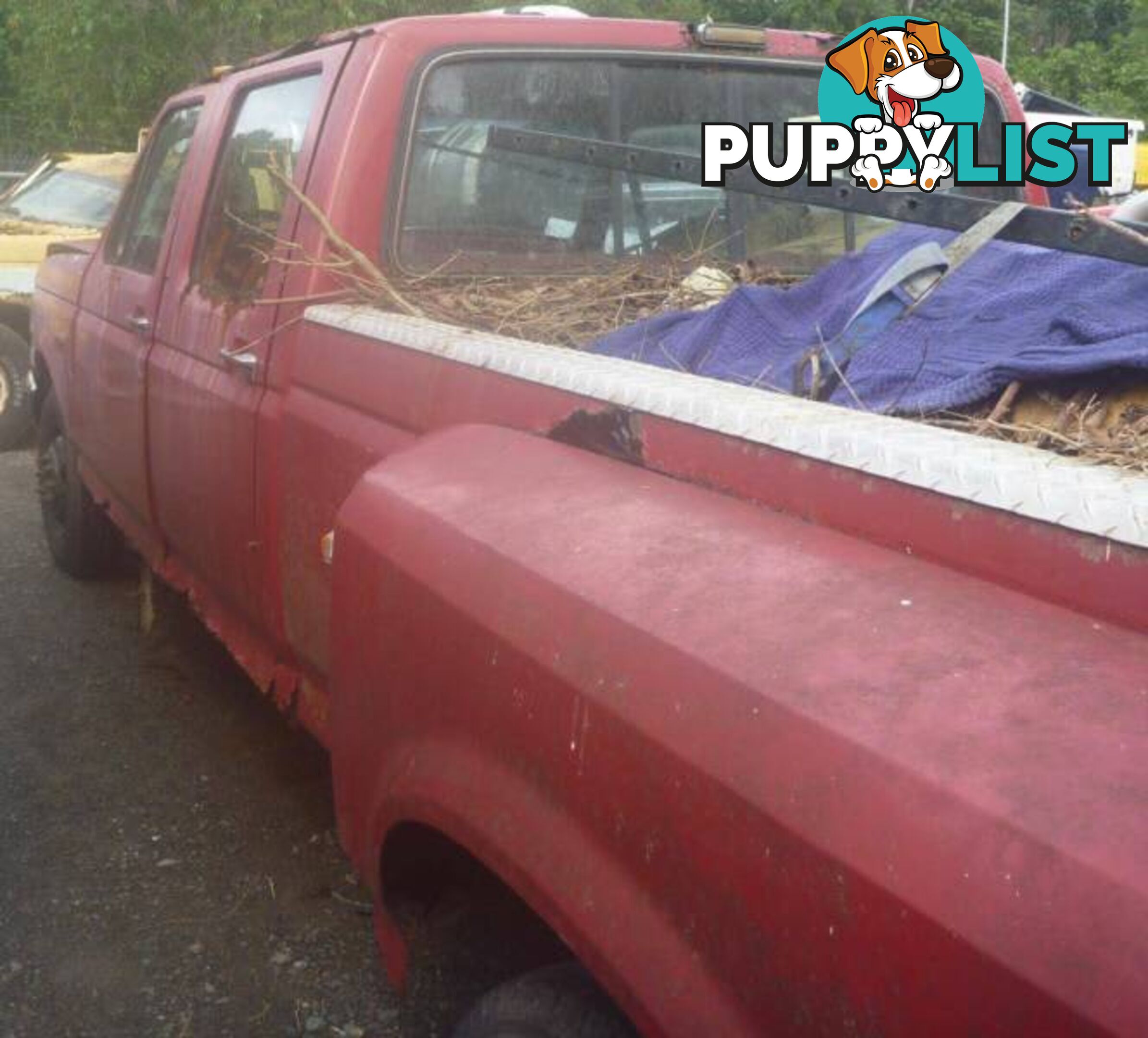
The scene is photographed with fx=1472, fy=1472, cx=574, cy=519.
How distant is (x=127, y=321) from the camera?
4270 millimetres

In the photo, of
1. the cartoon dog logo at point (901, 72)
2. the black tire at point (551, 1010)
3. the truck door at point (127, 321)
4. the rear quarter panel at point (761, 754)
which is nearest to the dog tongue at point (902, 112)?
the cartoon dog logo at point (901, 72)

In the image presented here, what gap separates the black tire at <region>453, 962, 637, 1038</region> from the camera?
1.75m

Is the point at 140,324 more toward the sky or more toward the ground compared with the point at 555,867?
more toward the sky

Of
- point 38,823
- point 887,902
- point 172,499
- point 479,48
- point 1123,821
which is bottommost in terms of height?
point 38,823

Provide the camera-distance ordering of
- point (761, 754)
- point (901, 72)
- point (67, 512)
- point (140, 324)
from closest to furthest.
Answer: point (761, 754) → point (901, 72) → point (140, 324) → point (67, 512)

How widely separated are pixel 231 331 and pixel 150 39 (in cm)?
1505

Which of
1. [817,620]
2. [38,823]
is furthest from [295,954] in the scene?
[817,620]

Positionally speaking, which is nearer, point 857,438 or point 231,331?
point 857,438

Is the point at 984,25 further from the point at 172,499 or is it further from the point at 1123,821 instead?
the point at 1123,821

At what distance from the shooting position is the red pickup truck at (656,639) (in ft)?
3.99

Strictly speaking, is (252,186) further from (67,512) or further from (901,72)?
(67,512)

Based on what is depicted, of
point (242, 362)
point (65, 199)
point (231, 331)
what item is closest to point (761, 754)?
point (242, 362)

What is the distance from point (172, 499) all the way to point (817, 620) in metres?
2.67

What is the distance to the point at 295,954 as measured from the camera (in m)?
3.26
